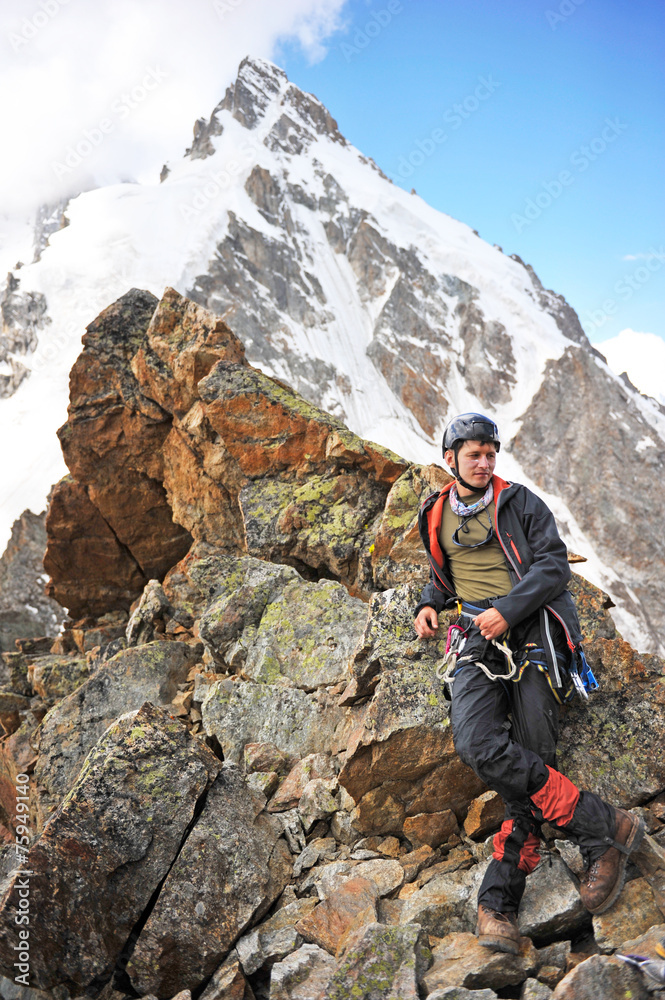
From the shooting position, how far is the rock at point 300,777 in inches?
256

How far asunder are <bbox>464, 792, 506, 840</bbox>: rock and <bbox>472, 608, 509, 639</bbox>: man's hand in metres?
1.78

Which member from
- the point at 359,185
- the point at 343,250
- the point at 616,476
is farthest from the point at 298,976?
the point at 359,185

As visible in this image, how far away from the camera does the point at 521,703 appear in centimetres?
494

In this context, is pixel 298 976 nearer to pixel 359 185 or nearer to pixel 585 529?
pixel 585 529


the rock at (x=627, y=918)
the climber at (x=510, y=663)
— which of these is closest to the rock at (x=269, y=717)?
the climber at (x=510, y=663)

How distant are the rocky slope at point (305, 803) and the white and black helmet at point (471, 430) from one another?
2269 mm

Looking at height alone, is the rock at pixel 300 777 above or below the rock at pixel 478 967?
above

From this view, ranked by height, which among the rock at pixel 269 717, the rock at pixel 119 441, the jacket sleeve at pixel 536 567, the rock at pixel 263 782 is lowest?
the rock at pixel 263 782

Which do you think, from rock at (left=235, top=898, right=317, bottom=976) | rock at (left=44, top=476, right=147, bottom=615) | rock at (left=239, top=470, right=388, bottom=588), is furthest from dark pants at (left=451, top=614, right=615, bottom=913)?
rock at (left=44, top=476, right=147, bottom=615)

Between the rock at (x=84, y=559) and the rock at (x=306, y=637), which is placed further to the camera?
the rock at (x=84, y=559)

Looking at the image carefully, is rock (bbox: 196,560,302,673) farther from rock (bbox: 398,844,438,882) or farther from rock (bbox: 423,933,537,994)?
rock (bbox: 423,933,537,994)

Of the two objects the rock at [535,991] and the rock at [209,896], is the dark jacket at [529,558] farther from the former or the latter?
the rock at [209,896]

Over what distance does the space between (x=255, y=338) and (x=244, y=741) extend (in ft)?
332

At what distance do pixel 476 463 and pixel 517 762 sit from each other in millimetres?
2478
